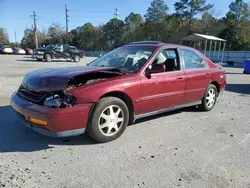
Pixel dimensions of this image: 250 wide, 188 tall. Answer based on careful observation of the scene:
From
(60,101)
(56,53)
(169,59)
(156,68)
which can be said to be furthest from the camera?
(56,53)

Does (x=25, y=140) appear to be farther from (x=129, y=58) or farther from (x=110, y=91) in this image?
(x=129, y=58)

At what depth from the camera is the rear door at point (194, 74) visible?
4.71 metres

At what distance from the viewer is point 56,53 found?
21.0 metres

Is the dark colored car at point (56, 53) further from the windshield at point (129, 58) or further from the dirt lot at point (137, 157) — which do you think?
the windshield at point (129, 58)

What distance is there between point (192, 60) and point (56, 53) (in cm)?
1808

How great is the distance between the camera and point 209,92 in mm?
5395

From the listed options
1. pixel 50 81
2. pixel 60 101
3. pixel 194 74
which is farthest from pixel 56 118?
pixel 194 74

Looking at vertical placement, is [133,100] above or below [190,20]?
below

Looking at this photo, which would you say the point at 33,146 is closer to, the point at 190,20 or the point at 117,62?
the point at 117,62

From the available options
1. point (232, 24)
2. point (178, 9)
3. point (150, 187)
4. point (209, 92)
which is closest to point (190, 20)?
point (178, 9)

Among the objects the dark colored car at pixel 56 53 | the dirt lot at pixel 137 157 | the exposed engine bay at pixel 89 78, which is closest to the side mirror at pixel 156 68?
the exposed engine bay at pixel 89 78

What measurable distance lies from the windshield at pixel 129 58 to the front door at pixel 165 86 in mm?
225

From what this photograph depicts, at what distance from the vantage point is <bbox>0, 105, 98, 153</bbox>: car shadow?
3305 millimetres

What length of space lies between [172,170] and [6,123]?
10.3 feet
